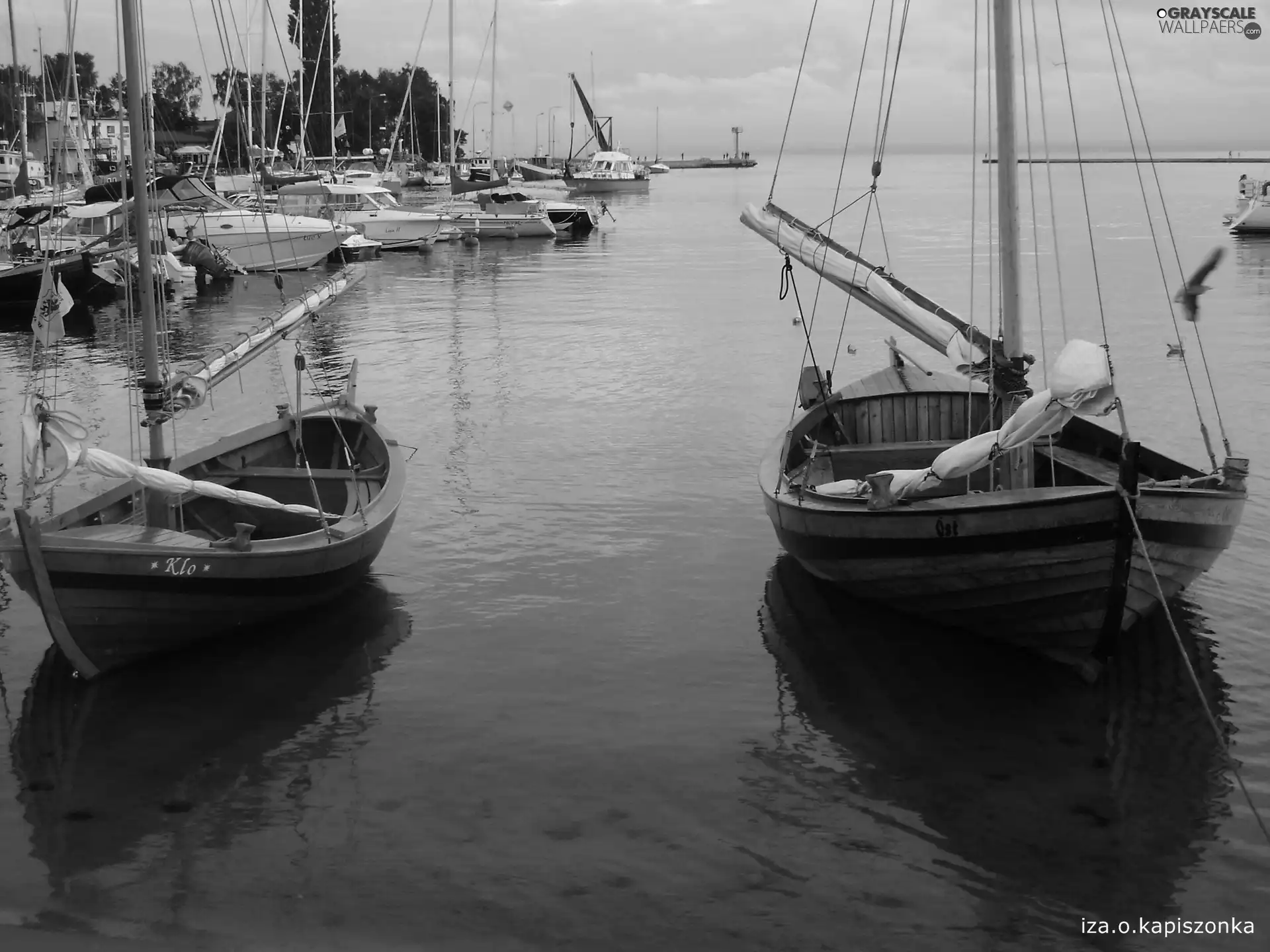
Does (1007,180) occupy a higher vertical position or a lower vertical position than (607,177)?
lower

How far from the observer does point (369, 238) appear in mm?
59062

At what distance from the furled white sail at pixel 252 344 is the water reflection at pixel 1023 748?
6830 millimetres

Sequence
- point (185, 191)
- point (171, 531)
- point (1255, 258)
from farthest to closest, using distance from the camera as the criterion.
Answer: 1. point (1255, 258)
2. point (185, 191)
3. point (171, 531)

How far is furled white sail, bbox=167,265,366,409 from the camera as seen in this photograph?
13.5 metres

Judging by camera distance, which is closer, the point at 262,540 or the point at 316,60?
the point at 262,540

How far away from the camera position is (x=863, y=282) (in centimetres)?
1498

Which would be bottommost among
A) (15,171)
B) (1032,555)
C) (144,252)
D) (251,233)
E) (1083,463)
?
(1032,555)

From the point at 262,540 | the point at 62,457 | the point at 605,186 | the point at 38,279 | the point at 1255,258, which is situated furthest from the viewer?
the point at 605,186

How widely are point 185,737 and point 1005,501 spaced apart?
7.59 meters

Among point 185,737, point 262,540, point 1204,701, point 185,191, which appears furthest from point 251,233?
point 1204,701

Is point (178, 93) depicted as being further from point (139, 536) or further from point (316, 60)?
point (139, 536)

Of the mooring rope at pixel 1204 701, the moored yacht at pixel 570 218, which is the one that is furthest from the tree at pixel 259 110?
the mooring rope at pixel 1204 701

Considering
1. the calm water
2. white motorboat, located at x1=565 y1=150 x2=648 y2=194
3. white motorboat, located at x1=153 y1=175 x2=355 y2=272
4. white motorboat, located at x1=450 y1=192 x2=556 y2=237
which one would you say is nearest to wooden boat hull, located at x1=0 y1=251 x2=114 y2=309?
white motorboat, located at x1=153 y1=175 x2=355 y2=272

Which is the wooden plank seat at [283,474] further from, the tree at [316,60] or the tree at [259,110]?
the tree at [316,60]
